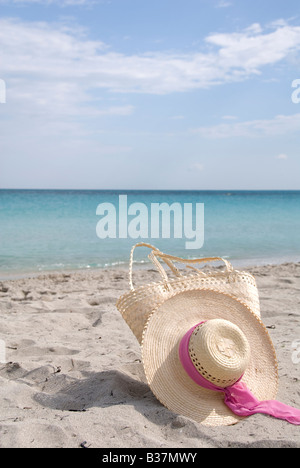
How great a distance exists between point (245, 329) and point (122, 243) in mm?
9170

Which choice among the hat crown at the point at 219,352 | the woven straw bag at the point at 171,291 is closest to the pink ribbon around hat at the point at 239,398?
the hat crown at the point at 219,352

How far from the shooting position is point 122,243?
39.0 ft

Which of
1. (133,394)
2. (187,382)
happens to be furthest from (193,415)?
(133,394)

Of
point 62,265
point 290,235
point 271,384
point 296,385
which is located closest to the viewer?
point 271,384

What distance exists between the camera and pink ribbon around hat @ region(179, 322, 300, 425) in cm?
247

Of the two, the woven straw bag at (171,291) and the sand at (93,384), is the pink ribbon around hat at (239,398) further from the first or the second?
the woven straw bag at (171,291)

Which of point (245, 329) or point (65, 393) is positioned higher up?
point (245, 329)

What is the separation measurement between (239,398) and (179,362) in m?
0.38

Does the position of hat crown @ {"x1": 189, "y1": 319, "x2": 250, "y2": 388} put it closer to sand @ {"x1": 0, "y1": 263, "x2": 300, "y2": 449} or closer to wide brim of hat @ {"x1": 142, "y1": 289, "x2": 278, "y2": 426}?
wide brim of hat @ {"x1": 142, "y1": 289, "x2": 278, "y2": 426}

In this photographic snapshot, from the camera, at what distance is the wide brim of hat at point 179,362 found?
2.54 meters

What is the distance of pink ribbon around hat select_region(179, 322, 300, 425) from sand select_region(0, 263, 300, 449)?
71 millimetres

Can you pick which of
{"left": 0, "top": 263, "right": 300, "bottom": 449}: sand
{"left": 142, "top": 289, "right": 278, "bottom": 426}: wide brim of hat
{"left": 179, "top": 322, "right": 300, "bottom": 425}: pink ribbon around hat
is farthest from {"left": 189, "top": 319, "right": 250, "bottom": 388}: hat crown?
{"left": 0, "top": 263, "right": 300, "bottom": 449}: sand

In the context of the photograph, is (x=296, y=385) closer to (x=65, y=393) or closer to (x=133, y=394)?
(x=133, y=394)
